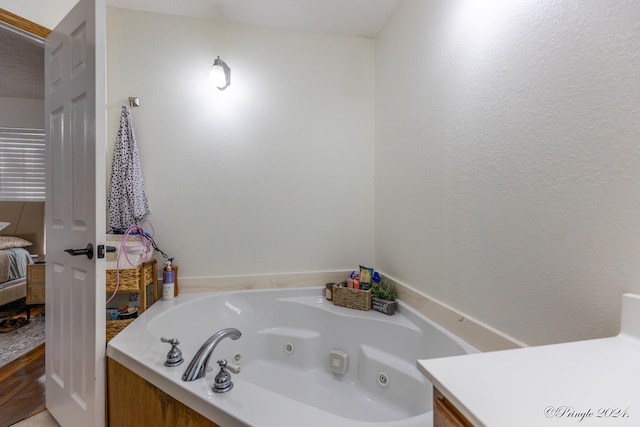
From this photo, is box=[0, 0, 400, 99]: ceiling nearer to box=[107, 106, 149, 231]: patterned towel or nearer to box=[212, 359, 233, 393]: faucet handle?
box=[107, 106, 149, 231]: patterned towel

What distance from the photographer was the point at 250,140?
1.98 metres

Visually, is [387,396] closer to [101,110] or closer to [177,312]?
[177,312]

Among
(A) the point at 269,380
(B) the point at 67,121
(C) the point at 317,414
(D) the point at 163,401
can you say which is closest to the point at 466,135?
(C) the point at 317,414

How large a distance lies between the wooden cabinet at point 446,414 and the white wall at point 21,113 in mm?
4902

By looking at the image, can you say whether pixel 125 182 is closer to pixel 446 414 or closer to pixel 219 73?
pixel 219 73

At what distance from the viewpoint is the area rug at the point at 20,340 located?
2.10 m

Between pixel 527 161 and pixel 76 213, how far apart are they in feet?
6.30

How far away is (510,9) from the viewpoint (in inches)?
39.8

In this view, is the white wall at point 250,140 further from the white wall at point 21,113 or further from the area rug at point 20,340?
the white wall at point 21,113

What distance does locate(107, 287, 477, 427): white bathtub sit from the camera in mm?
1002

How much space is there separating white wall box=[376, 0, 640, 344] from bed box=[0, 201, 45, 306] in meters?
3.93

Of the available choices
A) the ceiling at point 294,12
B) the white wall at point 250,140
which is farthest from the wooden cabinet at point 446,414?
the ceiling at point 294,12

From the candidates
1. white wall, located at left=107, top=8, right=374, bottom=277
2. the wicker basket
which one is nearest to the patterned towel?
white wall, located at left=107, top=8, right=374, bottom=277

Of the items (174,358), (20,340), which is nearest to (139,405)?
(174,358)
